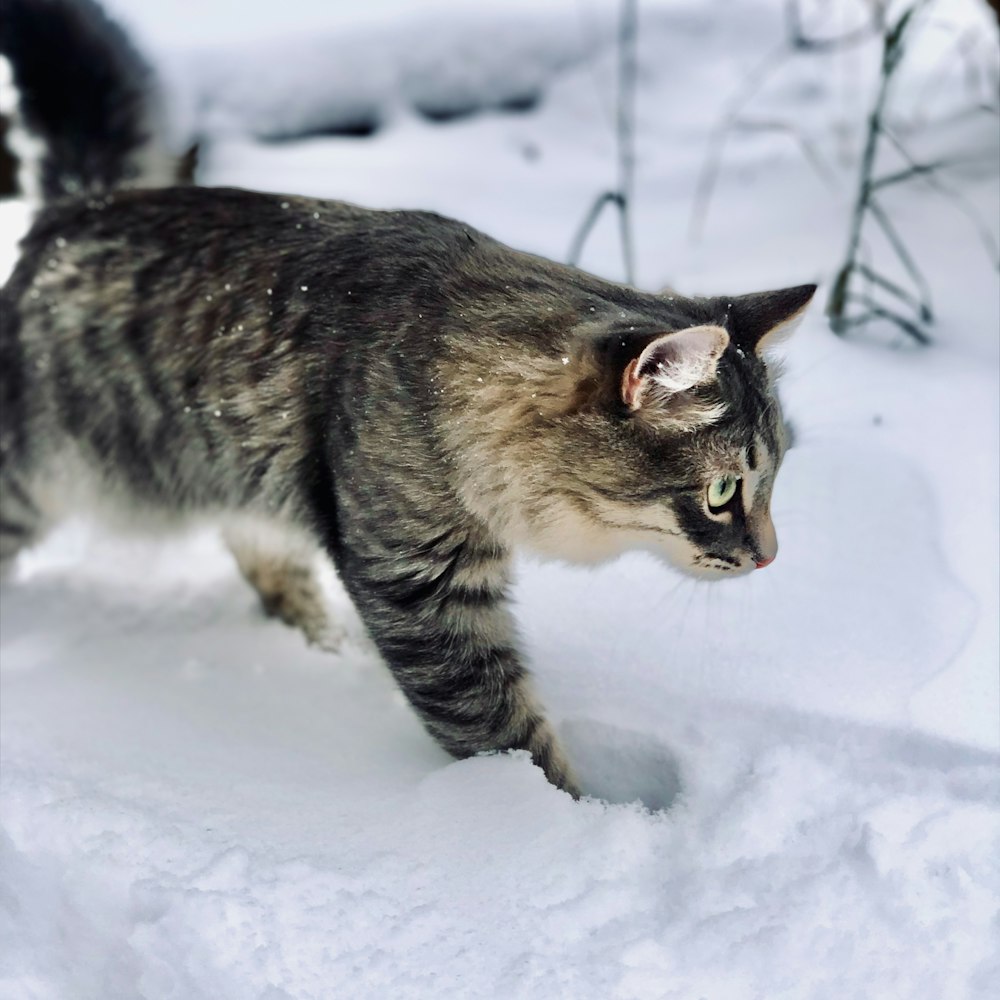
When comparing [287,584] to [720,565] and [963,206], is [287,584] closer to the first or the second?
[720,565]

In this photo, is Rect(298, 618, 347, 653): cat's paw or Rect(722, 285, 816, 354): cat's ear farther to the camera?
Rect(298, 618, 347, 653): cat's paw

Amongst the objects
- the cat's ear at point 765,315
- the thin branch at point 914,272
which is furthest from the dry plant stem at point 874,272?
the cat's ear at point 765,315

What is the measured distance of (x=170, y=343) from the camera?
2.12 meters

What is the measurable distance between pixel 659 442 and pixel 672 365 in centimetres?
14

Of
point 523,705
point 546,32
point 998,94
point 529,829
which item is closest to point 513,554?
point 523,705

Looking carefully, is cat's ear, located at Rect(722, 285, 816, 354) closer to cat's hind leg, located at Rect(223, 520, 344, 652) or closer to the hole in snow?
the hole in snow

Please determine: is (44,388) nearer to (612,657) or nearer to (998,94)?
(612,657)

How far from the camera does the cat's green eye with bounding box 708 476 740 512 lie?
1698mm

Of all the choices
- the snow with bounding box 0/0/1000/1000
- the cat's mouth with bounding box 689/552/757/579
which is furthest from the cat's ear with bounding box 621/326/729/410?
the snow with bounding box 0/0/1000/1000

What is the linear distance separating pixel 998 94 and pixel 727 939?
307cm

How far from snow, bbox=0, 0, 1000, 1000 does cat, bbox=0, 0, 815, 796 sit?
0.67 feet

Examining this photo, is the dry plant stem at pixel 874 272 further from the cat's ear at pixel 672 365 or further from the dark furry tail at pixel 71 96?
the dark furry tail at pixel 71 96

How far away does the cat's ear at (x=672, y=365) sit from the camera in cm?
153

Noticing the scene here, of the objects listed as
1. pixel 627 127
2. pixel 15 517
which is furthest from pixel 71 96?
pixel 627 127
